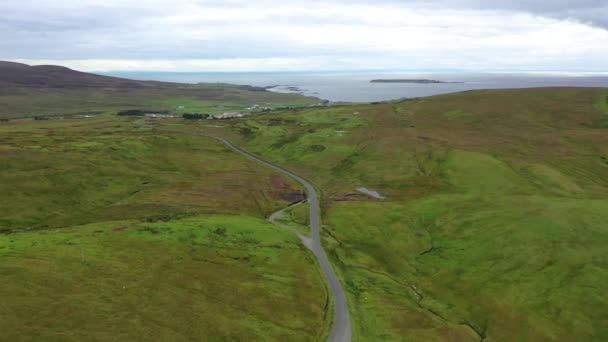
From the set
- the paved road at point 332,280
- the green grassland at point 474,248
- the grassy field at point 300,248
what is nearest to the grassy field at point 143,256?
the grassy field at point 300,248

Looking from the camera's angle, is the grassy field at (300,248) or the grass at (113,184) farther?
the grass at (113,184)

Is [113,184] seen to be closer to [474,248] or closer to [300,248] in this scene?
[300,248]

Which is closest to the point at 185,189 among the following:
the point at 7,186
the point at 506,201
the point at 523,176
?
the point at 7,186

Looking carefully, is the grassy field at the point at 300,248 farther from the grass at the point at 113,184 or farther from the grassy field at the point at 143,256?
the grass at the point at 113,184

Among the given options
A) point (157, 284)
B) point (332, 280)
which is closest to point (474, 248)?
point (332, 280)

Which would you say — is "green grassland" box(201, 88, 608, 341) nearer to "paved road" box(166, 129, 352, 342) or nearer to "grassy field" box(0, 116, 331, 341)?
"paved road" box(166, 129, 352, 342)

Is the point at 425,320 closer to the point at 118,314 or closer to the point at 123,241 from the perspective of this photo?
the point at 118,314
